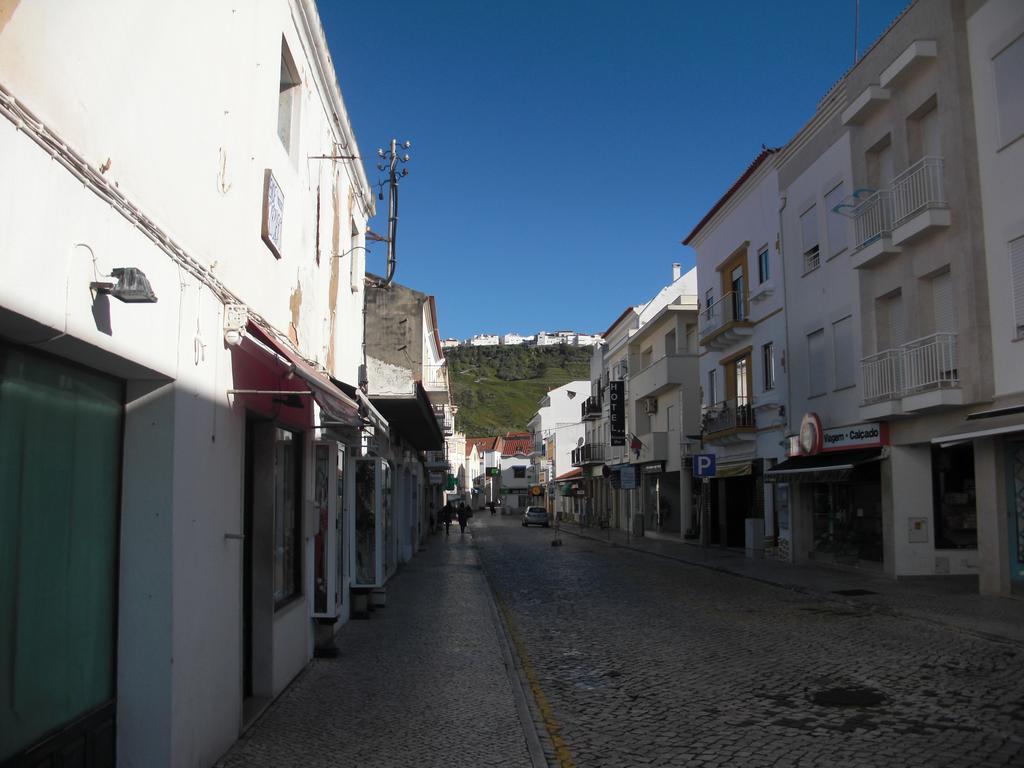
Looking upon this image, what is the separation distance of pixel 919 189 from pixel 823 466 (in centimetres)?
681

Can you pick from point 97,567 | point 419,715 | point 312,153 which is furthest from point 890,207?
point 97,567

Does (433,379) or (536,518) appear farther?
(536,518)

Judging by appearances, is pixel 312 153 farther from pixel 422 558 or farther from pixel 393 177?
pixel 422 558

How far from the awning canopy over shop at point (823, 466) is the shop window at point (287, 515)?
545 inches

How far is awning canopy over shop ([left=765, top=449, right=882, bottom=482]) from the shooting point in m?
19.4

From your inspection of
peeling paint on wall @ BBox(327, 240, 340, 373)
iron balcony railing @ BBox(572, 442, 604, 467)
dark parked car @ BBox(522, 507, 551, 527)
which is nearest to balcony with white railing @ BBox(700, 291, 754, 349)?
peeling paint on wall @ BBox(327, 240, 340, 373)

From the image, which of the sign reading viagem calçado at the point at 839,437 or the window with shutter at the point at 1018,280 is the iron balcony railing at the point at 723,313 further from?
the window with shutter at the point at 1018,280

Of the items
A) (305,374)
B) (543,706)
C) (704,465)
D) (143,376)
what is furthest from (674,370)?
(143,376)

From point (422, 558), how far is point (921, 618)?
56.6 feet

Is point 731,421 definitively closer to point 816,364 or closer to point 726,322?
point 726,322

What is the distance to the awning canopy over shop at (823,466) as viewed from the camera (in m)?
19.4

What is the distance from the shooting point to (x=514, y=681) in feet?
29.3

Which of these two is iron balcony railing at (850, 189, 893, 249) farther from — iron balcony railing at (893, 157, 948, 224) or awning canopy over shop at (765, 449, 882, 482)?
awning canopy over shop at (765, 449, 882, 482)

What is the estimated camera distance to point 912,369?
56.6ft
